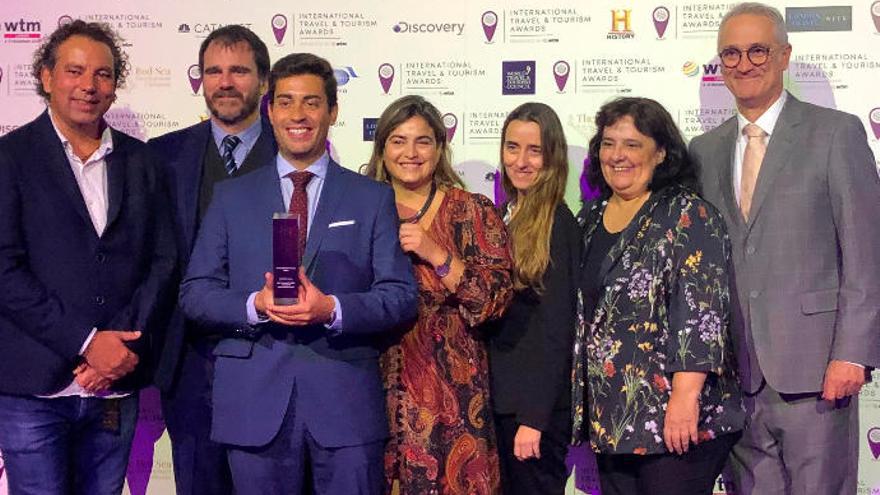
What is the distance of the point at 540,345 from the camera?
126 inches

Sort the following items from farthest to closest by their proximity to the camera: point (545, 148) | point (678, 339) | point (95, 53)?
point (545, 148), point (95, 53), point (678, 339)

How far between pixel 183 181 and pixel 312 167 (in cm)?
77

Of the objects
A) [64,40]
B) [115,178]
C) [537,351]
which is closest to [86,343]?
[115,178]

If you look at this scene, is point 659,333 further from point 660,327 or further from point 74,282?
point 74,282

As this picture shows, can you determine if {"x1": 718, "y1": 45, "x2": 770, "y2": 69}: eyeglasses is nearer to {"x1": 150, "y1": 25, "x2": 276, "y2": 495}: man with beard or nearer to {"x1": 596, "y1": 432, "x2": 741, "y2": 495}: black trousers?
{"x1": 596, "y1": 432, "x2": 741, "y2": 495}: black trousers

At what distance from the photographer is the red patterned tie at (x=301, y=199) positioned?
2.76m

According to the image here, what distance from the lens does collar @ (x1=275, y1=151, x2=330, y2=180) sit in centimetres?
284

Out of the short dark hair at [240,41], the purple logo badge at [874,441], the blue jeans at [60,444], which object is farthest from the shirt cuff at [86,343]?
the purple logo badge at [874,441]

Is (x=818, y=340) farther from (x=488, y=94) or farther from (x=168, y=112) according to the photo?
(x=168, y=112)

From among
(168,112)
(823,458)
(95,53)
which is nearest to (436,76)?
(168,112)

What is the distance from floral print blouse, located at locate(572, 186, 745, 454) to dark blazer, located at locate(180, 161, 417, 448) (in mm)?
649

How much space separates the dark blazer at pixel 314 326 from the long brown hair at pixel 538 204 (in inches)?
A: 21.0

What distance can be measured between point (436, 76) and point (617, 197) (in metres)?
1.22

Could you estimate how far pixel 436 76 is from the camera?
417 cm
